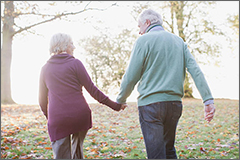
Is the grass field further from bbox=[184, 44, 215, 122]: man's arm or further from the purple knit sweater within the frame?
bbox=[184, 44, 215, 122]: man's arm

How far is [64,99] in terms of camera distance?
9.37 ft

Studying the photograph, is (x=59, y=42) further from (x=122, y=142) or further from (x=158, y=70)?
→ (x=122, y=142)

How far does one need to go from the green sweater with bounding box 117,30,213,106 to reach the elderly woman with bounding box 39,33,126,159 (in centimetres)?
59

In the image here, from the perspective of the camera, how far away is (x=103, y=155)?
524 cm

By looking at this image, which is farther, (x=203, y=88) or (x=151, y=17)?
(x=151, y=17)

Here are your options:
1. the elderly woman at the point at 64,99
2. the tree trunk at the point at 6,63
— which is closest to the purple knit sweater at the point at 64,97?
the elderly woman at the point at 64,99

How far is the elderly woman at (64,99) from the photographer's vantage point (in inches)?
113

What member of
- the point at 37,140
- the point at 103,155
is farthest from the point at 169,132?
the point at 37,140

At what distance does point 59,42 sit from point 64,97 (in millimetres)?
650

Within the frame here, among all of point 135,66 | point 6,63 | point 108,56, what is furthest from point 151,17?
point 108,56

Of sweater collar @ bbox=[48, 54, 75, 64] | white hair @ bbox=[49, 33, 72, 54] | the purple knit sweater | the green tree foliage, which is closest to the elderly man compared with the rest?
the purple knit sweater

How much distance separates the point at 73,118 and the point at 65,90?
321mm

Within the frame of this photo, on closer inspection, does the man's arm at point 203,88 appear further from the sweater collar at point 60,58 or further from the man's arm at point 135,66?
the sweater collar at point 60,58

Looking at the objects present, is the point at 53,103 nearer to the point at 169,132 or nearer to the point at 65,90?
the point at 65,90
